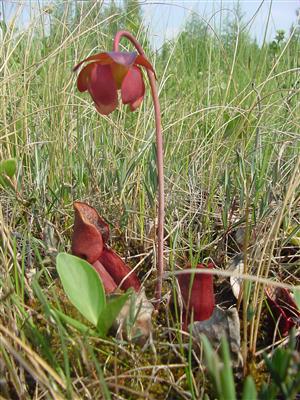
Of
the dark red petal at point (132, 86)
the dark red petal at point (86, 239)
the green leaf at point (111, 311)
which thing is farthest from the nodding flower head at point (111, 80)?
the green leaf at point (111, 311)

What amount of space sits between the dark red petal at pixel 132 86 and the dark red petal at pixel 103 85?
0.05 feet

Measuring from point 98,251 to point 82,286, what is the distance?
5.1 inches

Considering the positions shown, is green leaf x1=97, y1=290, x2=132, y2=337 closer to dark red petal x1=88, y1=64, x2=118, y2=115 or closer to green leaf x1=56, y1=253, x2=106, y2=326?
green leaf x1=56, y1=253, x2=106, y2=326

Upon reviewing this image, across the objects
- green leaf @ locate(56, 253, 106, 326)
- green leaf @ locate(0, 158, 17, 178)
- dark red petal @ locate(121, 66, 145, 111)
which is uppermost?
dark red petal @ locate(121, 66, 145, 111)

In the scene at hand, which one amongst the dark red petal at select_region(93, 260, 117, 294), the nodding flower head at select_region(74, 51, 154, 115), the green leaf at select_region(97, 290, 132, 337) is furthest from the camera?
the dark red petal at select_region(93, 260, 117, 294)

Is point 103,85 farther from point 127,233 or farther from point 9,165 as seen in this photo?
point 127,233

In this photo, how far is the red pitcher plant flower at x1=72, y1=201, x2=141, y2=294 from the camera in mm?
813

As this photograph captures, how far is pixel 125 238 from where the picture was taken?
1075mm

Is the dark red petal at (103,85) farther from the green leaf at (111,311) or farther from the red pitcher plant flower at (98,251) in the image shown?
the green leaf at (111,311)

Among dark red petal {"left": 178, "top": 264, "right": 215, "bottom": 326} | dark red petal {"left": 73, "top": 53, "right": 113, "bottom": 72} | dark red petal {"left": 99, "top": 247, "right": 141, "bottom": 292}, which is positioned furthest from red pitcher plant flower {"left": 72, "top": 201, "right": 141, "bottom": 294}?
dark red petal {"left": 73, "top": 53, "right": 113, "bottom": 72}

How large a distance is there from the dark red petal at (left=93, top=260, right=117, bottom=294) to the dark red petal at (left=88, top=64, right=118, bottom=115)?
268 millimetres

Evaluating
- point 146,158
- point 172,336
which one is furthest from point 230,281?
point 146,158

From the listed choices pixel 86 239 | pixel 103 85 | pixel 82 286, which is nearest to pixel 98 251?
pixel 86 239

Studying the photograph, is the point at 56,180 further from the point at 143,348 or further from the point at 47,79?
the point at 143,348
